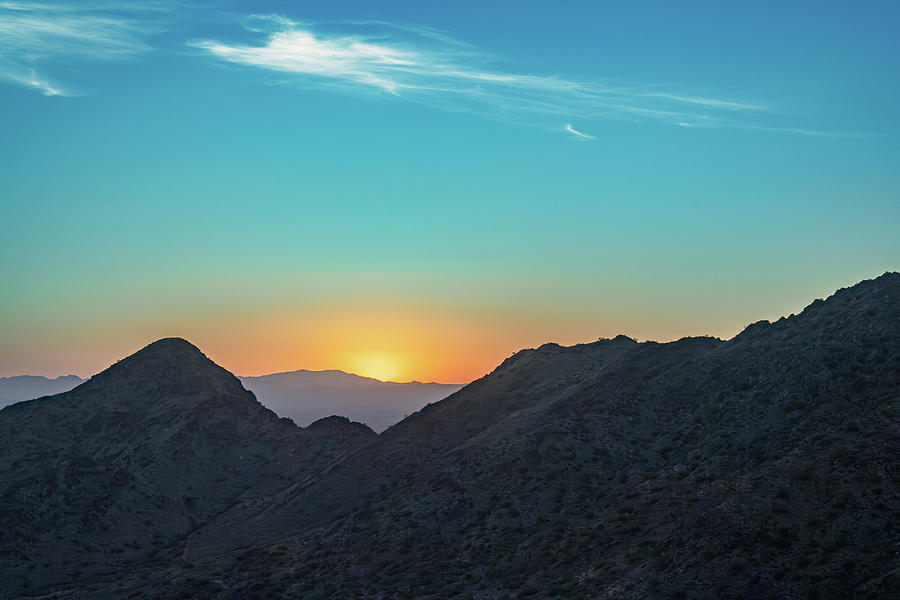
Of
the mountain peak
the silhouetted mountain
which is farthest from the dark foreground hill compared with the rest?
the mountain peak

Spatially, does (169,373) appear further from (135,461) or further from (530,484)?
(530,484)

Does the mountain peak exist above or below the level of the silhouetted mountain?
above

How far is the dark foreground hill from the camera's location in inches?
1161

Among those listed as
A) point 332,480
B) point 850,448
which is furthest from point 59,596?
point 850,448

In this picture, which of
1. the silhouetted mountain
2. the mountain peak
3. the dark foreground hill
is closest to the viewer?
the dark foreground hill

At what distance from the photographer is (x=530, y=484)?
151 ft

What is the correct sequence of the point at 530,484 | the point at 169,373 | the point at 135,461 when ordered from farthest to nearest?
the point at 169,373 → the point at 135,461 → the point at 530,484

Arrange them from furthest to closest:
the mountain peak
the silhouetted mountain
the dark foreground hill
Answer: the mountain peak, the silhouetted mountain, the dark foreground hill

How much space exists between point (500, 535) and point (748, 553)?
16447 millimetres

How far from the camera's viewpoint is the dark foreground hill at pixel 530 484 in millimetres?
29484

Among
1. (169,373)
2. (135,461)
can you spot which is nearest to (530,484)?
(135,461)

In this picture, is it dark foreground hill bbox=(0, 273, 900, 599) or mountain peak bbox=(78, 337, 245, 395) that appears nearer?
dark foreground hill bbox=(0, 273, 900, 599)

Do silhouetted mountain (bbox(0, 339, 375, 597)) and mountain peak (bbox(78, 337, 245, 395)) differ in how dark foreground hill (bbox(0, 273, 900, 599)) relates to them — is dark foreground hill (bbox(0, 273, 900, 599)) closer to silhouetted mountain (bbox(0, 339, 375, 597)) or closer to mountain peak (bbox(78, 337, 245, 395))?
silhouetted mountain (bbox(0, 339, 375, 597))

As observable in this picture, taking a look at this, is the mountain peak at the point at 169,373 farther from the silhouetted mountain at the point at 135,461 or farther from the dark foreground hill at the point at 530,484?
the dark foreground hill at the point at 530,484
